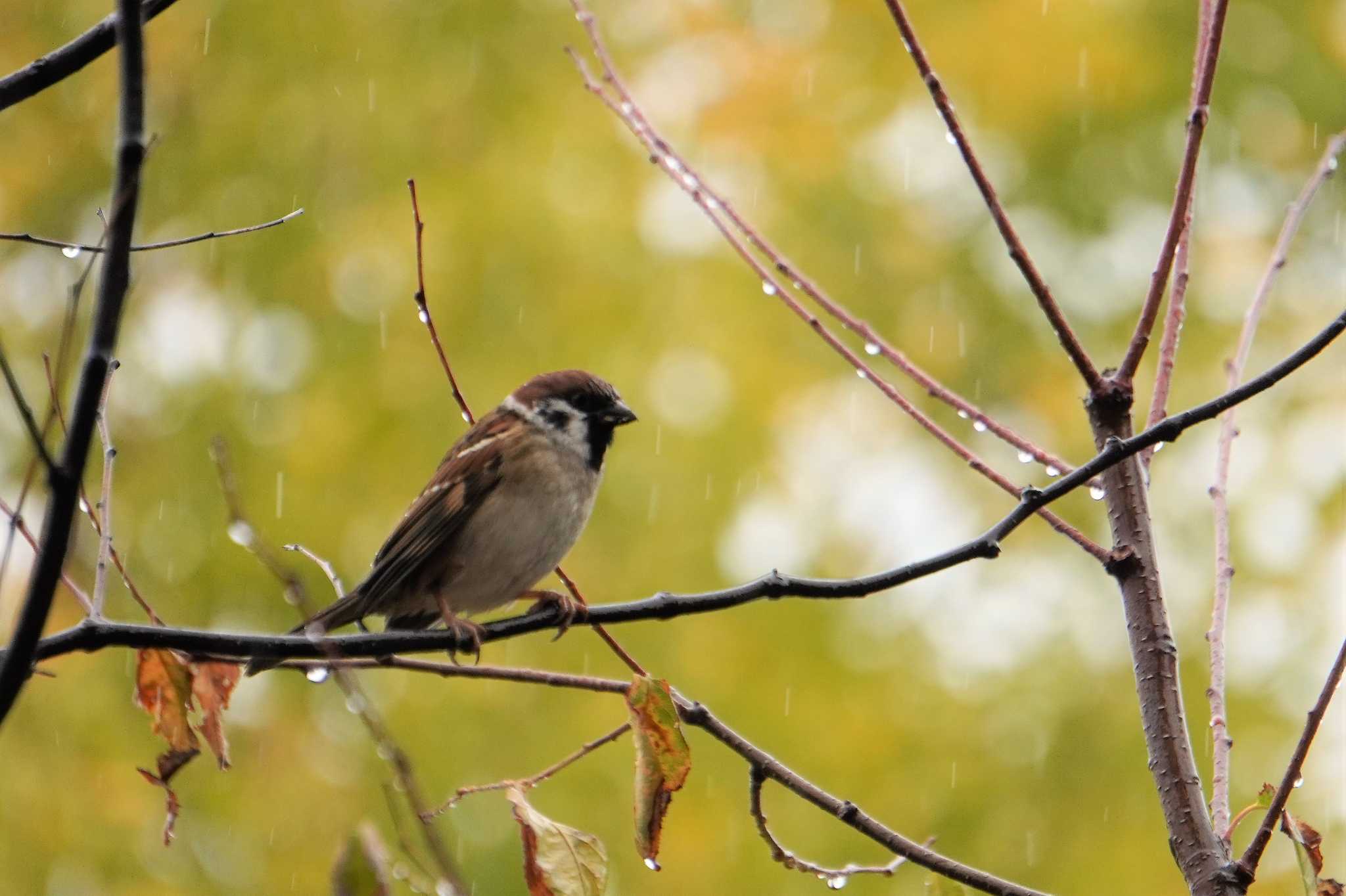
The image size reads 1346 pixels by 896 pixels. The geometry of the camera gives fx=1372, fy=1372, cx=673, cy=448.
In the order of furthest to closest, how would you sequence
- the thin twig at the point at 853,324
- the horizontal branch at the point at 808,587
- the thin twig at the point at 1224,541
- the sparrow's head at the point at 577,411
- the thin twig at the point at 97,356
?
1. the sparrow's head at the point at 577,411
2. the thin twig at the point at 853,324
3. the thin twig at the point at 1224,541
4. the horizontal branch at the point at 808,587
5. the thin twig at the point at 97,356

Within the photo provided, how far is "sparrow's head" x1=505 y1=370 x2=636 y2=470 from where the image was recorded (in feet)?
14.9

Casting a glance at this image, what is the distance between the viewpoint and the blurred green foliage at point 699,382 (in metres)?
7.09

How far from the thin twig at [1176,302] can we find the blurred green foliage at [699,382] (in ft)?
14.7

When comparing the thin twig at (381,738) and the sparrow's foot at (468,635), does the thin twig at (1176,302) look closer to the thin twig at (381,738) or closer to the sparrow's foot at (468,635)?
the sparrow's foot at (468,635)

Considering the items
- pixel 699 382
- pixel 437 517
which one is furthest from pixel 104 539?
pixel 699 382

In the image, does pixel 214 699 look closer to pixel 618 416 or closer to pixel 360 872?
pixel 360 872

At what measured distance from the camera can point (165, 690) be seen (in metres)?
2.41

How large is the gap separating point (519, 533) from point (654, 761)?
2.06 meters

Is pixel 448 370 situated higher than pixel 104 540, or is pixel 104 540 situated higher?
pixel 448 370

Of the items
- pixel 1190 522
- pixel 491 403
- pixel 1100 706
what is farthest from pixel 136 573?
pixel 1190 522

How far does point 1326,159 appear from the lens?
3066 mm

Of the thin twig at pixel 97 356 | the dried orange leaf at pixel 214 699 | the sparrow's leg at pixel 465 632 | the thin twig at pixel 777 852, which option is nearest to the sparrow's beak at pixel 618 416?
the sparrow's leg at pixel 465 632

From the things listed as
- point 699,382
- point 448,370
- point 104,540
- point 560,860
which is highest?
point 699,382

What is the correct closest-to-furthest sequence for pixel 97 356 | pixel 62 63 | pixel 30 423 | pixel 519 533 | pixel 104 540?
pixel 97 356 < pixel 30 423 < pixel 62 63 < pixel 104 540 < pixel 519 533
